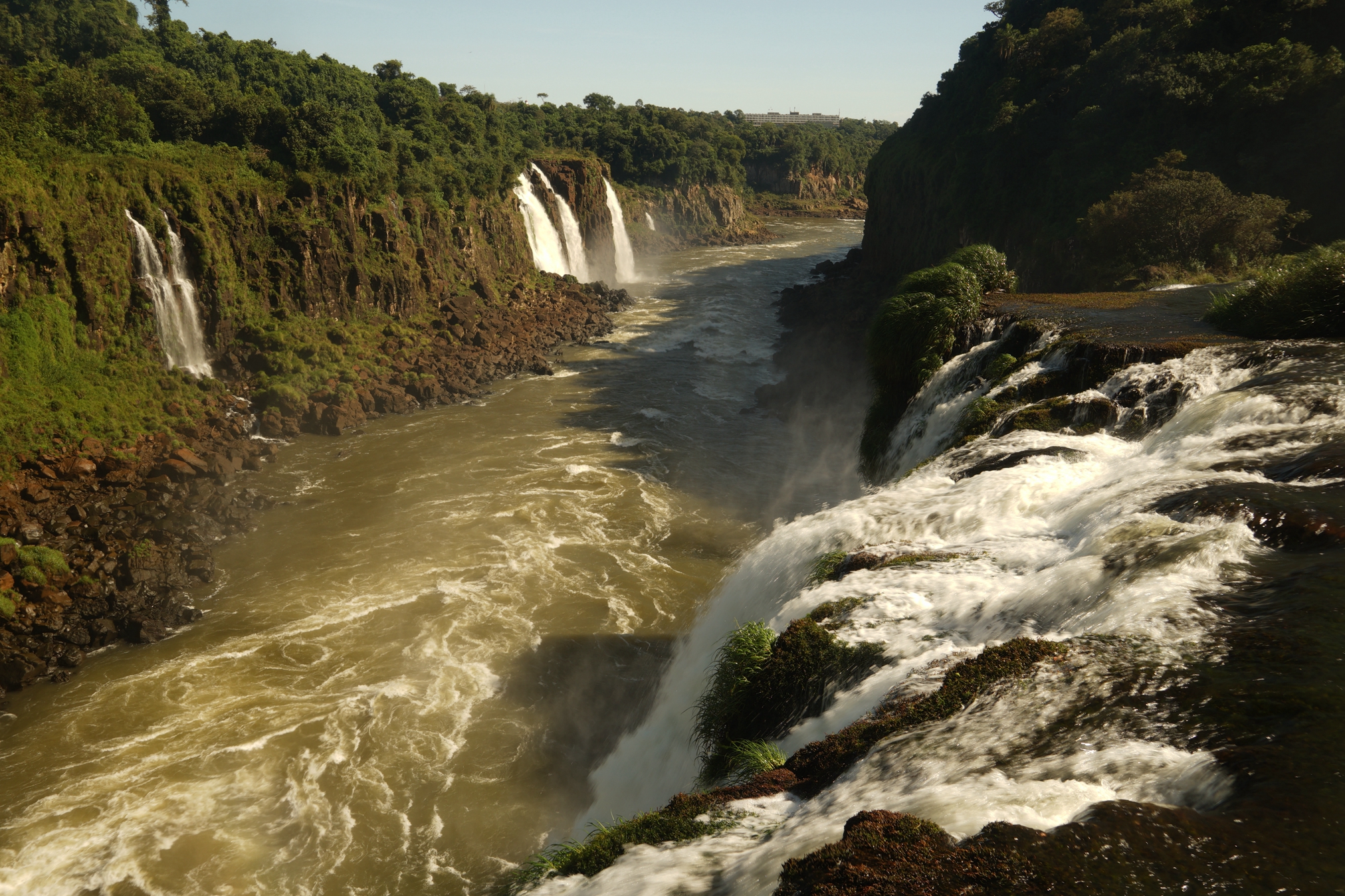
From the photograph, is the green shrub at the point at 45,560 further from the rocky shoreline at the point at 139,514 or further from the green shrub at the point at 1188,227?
the green shrub at the point at 1188,227

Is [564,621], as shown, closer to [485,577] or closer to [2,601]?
[485,577]

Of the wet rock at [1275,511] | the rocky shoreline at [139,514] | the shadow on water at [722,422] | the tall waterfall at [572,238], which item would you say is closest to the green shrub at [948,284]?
the shadow on water at [722,422]

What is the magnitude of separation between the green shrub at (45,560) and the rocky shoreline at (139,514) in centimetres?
2

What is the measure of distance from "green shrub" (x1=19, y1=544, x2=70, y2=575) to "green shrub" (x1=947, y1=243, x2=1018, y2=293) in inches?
954

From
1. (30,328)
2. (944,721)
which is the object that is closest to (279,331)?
(30,328)

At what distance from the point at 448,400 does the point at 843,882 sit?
33111 mm

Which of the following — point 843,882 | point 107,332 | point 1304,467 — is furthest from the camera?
point 107,332

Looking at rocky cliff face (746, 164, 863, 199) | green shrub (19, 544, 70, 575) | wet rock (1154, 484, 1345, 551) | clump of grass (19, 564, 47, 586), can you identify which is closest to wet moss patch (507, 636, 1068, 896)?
wet rock (1154, 484, 1345, 551)

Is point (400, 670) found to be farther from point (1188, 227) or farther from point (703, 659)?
point (1188, 227)

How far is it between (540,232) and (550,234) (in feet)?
5.07

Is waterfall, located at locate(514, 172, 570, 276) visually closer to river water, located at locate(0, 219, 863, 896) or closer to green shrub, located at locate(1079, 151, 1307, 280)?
river water, located at locate(0, 219, 863, 896)

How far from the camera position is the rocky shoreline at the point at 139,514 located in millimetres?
18156

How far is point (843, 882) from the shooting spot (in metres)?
4.94

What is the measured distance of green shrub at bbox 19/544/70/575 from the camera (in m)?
19.0
